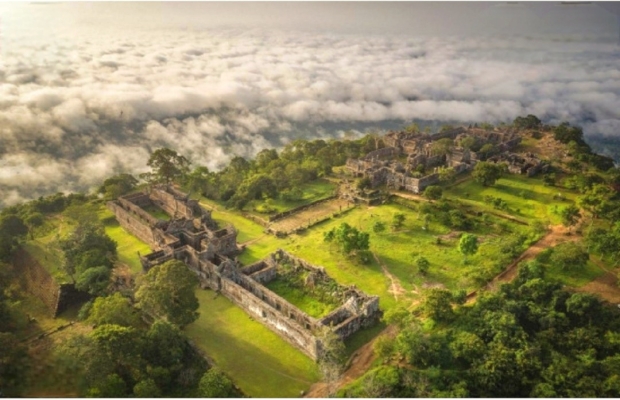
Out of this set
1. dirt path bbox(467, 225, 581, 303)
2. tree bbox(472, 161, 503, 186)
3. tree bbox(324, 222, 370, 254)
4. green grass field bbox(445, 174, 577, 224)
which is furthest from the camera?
tree bbox(472, 161, 503, 186)

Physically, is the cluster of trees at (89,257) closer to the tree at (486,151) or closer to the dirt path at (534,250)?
the dirt path at (534,250)

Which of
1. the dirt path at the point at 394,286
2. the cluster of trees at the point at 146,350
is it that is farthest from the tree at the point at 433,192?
the cluster of trees at the point at 146,350

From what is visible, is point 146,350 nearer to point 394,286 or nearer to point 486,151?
point 394,286

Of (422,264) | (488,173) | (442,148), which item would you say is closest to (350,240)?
(422,264)

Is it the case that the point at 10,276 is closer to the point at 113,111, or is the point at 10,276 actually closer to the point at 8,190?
the point at 8,190

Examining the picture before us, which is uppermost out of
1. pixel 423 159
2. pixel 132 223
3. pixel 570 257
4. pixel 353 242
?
pixel 570 257

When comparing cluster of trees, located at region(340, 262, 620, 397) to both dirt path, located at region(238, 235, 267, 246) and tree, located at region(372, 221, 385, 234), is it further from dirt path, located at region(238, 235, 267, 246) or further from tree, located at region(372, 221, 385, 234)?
dirt path, located at region(238, 235, 267, 246)

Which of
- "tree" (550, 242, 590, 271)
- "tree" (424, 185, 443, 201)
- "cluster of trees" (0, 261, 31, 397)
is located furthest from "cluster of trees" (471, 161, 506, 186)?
"cluster of trees" (0, 261, 31, 397)
